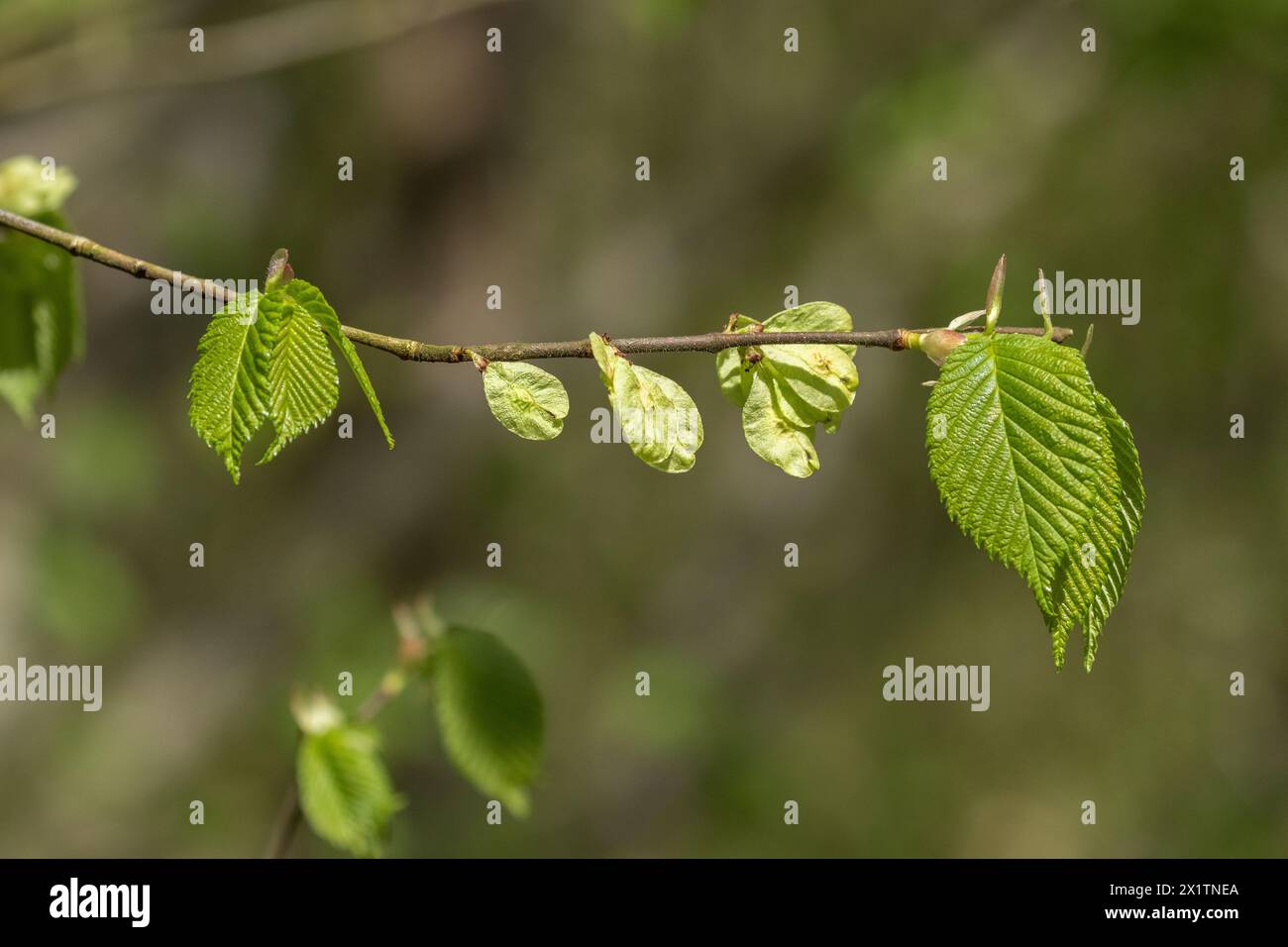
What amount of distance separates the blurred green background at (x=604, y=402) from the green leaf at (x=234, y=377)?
1.91 meters

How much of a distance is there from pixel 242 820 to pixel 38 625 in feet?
2.79

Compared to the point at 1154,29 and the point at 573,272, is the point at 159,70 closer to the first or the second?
the point at 573,272

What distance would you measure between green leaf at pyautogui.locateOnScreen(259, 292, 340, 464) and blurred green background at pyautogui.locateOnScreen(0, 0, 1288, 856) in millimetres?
1917

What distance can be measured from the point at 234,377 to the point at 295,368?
0.04 m

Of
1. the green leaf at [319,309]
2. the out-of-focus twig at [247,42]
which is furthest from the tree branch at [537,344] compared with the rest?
the out-of-focus twig at [247,42]

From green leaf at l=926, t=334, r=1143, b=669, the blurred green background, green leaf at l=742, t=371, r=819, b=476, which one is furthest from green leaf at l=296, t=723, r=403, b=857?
the blurred green background

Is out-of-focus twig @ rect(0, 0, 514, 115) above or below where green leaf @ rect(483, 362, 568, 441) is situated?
above

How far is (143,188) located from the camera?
2594 mm

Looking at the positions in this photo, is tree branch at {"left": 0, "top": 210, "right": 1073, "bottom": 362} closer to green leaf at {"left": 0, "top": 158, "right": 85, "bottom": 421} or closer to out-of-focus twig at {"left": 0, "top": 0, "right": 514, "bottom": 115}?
green leaf at {"left": 0, "top": 158, "right": 85, "bottom": 421}

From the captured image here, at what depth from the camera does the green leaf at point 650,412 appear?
0.62m

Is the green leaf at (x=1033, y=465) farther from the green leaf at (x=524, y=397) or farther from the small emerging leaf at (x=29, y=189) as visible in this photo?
the small emerging leaf at (x=29, y=189)

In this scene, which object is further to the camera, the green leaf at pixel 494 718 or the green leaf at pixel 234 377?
the green leaf at pixel 494 718

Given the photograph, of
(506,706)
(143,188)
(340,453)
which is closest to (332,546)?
(340,453)

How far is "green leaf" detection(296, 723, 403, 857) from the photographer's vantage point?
867mm
